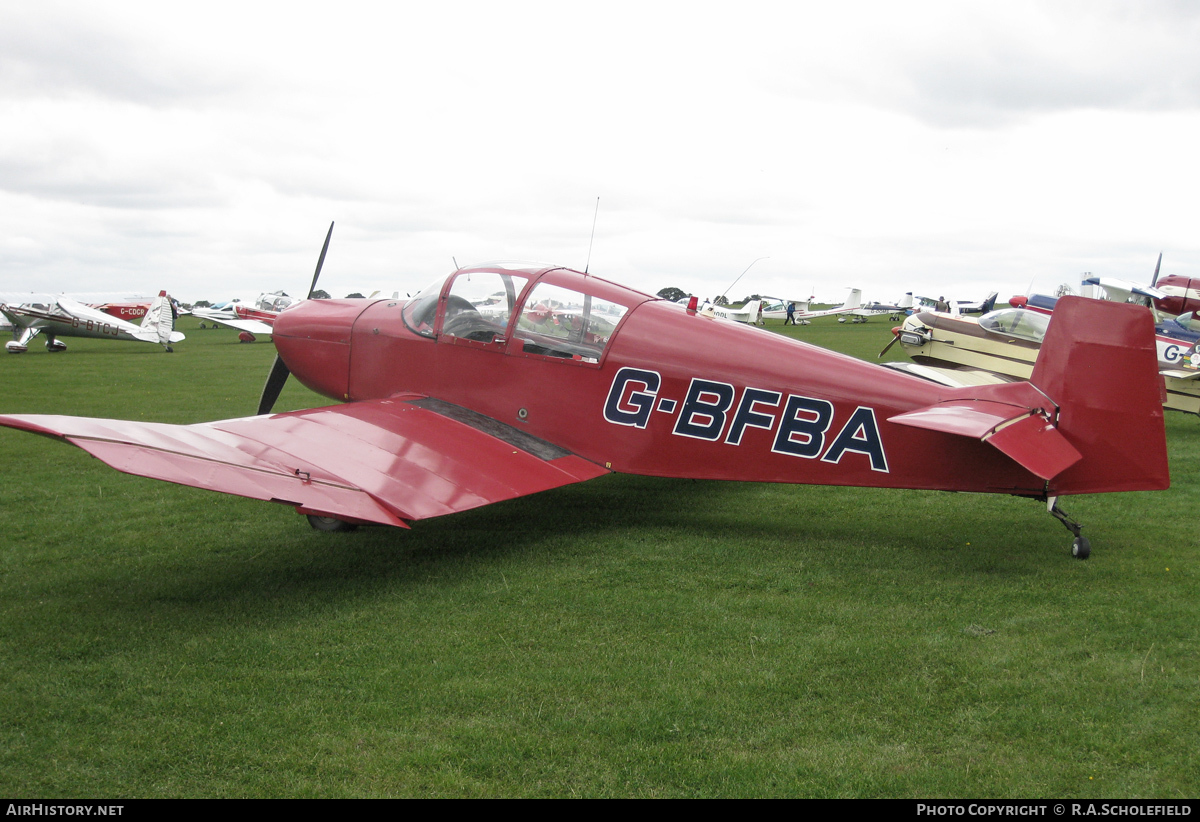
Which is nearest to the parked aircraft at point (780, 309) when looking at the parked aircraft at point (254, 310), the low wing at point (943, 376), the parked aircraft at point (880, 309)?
the parked aircraft at point (880, 309)

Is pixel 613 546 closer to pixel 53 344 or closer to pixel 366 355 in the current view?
pixel 366 355

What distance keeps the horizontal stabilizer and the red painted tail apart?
0.60 ft

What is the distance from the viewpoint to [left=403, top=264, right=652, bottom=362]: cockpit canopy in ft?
21.2

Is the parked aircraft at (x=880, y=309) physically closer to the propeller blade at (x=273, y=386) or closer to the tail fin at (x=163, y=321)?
the tail fin at (x=163, y=321)

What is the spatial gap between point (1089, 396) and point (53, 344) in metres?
29.4

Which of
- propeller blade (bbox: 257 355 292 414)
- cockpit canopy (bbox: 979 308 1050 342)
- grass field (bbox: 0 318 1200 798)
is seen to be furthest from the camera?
cockpit canopy (bbox: 979 308 1050 342)

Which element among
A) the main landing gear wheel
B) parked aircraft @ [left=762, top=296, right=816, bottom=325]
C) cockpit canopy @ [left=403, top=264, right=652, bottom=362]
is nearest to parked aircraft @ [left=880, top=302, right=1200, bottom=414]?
cockpit canopy @ [left=403, top=264, right=652, bottom=362]

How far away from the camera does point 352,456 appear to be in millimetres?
5445

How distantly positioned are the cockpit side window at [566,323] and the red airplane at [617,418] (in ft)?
0.04

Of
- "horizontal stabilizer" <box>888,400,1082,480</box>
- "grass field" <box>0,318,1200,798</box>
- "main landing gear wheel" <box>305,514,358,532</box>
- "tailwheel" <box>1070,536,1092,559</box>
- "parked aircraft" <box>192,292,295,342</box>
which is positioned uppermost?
"horizontal stabilizer" <box>888,400,1082,480</box>

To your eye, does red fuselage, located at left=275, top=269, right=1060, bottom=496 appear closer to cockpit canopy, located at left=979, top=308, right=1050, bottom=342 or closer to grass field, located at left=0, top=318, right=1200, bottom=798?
grass field, located at left=0, top=318, right=1200, bottom=798

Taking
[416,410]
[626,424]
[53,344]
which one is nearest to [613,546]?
[626,424]

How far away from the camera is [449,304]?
7.05 meters
